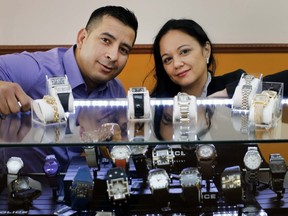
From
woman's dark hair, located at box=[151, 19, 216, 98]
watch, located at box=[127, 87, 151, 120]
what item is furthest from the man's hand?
woman's dark hair, located at box=[151, 19, 216, 98]

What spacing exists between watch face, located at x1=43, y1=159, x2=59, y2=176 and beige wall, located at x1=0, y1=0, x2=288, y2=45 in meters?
1.67

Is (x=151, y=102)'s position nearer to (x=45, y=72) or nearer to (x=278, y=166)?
(x=278, y=166)

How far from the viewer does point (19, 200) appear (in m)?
1.09

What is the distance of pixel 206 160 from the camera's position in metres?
1.16

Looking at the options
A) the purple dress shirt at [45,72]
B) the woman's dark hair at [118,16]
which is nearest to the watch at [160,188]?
the purple dress shirt at [45,72]

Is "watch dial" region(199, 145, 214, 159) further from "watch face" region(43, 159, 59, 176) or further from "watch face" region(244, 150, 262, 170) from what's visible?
"watch face" region(43, 159, 59, 176)

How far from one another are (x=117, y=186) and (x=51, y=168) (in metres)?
0.21

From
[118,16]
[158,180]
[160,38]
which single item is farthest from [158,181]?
[160,38]

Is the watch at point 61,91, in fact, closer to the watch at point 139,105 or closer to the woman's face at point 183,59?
the watch at point 139,105

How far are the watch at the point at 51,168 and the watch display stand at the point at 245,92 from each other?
1.67ft

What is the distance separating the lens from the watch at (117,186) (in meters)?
1.06

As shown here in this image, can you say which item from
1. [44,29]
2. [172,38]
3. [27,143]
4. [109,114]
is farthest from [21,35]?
[27,143]

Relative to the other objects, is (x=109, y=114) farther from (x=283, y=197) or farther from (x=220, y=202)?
(x=283, y=197)

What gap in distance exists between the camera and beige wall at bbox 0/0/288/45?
2693mm
